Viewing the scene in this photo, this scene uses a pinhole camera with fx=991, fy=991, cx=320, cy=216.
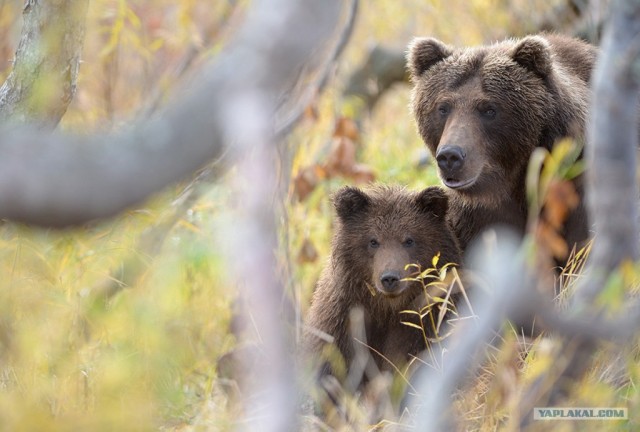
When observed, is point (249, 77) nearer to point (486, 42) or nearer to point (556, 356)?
point (556, 356)

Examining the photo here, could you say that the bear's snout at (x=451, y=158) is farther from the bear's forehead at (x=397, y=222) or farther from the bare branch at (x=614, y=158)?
the bare branch at (x=614, y=158)

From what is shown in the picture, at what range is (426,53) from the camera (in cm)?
573

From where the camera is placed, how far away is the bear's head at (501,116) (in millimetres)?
5282

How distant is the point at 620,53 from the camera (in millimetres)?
3424

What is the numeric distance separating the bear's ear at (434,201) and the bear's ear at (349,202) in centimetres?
31

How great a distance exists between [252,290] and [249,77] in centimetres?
40

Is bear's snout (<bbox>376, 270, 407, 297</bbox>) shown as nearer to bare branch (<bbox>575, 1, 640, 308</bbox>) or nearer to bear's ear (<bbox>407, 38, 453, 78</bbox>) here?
bear's ear (<bbox>407, 38, 453, 78</bbox>)

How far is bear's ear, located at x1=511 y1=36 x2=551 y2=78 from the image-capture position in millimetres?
5348

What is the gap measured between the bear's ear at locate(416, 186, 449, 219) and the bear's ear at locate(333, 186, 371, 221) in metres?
0.31

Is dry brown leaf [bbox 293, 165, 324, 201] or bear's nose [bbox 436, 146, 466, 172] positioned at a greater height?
bear's nose [bbox 436, 146, 466, 172]

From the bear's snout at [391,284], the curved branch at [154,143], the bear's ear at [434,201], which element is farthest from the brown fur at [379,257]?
the curved branch at [154,143]

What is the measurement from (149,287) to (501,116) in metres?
2.13

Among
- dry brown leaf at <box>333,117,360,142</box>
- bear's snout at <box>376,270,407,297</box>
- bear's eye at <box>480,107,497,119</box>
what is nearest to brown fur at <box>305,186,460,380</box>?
bear's snout at <box>376,270,407,297</box>

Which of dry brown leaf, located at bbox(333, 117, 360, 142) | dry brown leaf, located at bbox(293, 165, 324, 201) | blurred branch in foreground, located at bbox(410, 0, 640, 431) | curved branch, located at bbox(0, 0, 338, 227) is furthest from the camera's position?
dry brown leaf, located at bbox(333, 117, 360, 142)
